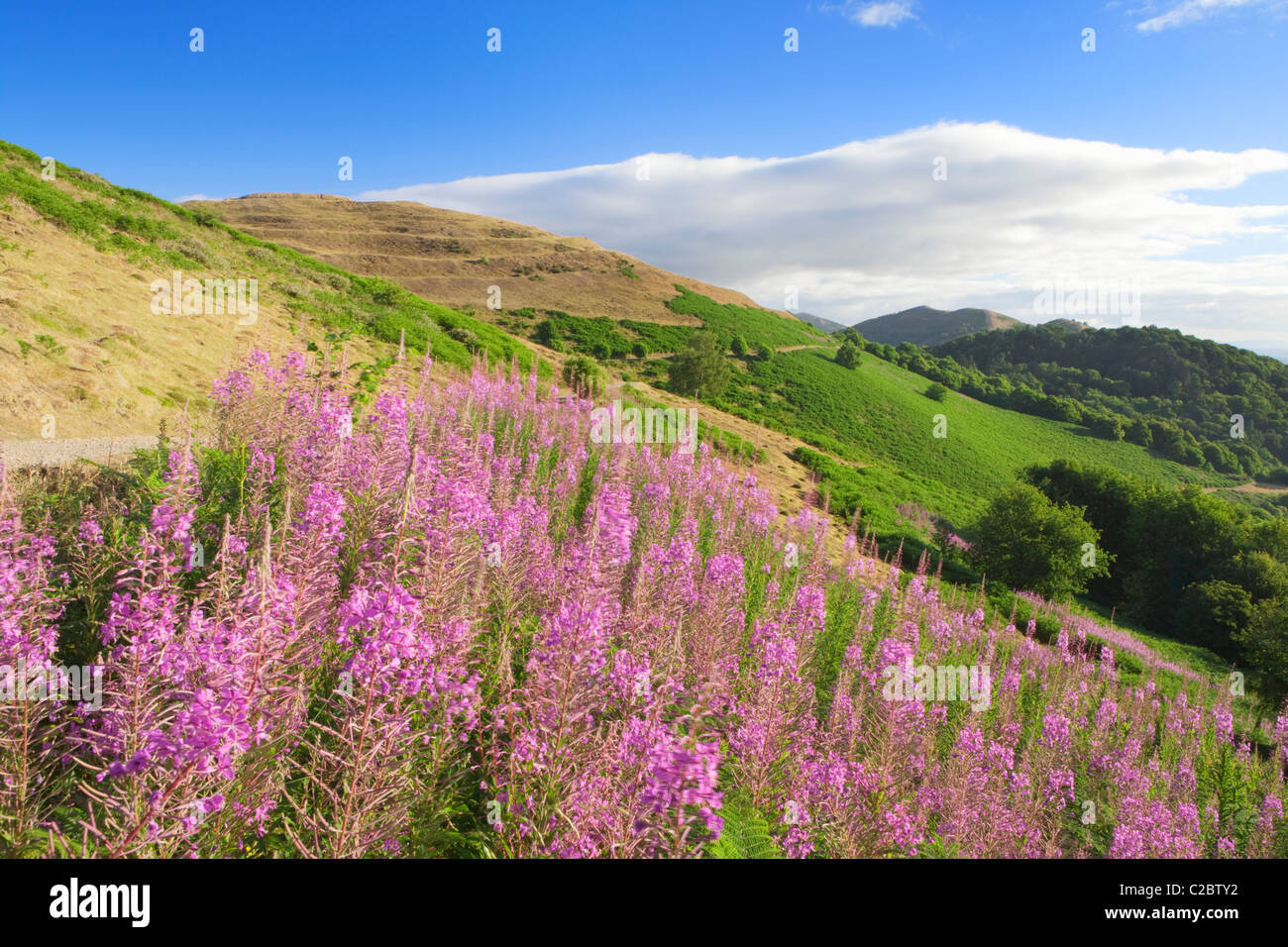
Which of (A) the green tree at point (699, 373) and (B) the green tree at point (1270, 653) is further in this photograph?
(A) the green tree at point (699, 373)

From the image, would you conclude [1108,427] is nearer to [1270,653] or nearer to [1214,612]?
[1214,612]

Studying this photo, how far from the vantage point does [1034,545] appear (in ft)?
97.7

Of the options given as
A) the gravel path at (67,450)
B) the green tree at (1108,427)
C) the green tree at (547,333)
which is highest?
the green tree at (547,333)

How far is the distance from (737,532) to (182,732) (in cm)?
699

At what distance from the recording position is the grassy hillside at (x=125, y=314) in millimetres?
8891

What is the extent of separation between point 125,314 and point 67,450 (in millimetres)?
8311

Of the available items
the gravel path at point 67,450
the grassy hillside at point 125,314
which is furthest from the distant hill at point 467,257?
the gravel path at point 67,450

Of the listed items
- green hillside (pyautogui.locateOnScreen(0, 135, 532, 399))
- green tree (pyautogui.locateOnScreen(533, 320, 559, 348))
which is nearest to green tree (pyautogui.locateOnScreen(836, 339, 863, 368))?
green tree (pyautogui.locateOnScreen(533, 320, 559, 348))

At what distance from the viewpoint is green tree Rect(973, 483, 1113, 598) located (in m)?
29.4

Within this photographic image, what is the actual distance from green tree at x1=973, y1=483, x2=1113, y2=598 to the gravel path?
3454 cm

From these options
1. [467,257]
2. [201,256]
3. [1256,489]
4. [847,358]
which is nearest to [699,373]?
[201,256]

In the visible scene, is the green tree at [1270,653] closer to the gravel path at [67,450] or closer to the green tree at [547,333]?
the gravel path at [67,450]

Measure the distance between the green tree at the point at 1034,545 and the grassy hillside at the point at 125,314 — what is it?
2761cm

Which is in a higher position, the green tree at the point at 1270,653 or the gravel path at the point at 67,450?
the gravel path at the point at 67,450
